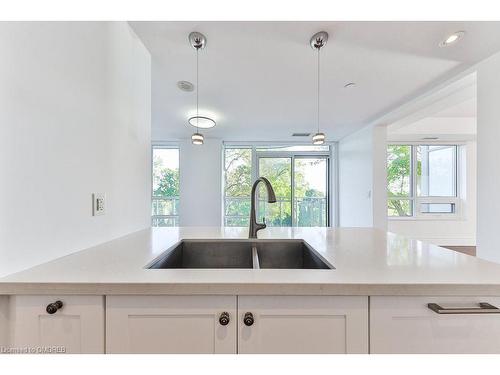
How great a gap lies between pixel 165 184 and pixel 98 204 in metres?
3.93

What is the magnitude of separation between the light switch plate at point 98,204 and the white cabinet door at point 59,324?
23.1 inches

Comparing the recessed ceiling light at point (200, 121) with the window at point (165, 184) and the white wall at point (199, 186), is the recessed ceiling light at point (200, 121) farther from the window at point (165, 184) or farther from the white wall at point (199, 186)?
the window at point (165, 184)

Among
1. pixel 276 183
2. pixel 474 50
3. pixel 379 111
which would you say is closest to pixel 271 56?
pixel 474 50

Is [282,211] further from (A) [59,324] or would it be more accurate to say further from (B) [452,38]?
(A) [59,324]

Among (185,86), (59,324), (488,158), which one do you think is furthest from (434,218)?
(59,324)

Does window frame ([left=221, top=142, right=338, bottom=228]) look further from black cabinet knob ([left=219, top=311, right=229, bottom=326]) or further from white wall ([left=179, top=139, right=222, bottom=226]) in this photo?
black cabinet knob ([left=219, top=311, right=229, bottom=326])

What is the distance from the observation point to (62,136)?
3.21 feet

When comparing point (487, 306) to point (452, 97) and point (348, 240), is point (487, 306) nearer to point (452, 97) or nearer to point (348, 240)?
point (348, 240)

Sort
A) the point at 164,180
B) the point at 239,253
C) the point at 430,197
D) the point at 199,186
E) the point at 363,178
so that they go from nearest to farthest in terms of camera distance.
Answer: the point at 239,253 → the point at 363,178 → the point at 199,186 → the point at 164,180 → the point at 430,197

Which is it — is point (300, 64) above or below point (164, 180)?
above

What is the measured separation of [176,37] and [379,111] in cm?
282

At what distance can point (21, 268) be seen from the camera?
0.77 metres

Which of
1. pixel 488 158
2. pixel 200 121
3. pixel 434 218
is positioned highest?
pixel 200 121

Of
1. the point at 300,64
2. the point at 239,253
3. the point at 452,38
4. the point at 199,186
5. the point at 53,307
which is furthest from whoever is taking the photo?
the point at 199,186
